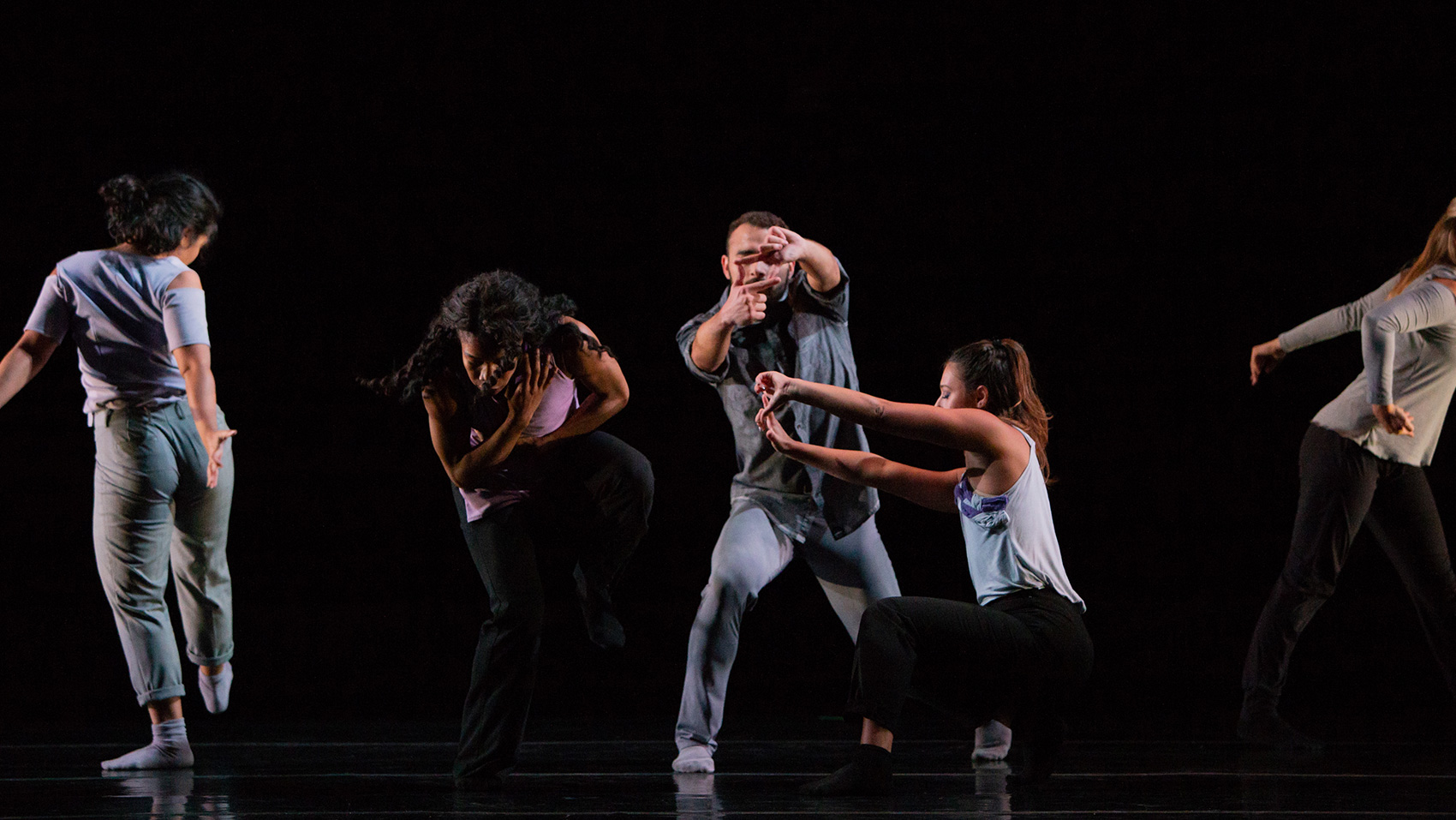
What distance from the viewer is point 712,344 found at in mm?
2945

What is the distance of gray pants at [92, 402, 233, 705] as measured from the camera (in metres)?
3.00

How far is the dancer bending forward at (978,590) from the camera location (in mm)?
2344

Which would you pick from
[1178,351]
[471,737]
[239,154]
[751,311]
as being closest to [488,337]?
[751,311]

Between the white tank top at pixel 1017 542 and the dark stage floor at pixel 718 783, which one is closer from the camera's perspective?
the dark stage floor at pixel 718 783

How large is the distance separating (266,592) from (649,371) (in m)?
1.68

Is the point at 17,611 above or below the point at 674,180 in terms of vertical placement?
below

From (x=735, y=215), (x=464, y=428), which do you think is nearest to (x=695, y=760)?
(x=464, y=428)

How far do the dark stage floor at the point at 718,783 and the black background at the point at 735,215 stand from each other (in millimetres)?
1497

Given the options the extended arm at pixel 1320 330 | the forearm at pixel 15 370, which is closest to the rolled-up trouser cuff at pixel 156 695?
the forearm at pixel 15 370

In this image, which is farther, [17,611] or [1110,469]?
[1110,469]

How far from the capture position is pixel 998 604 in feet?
8.14

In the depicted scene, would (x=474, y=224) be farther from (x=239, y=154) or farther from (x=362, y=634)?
(x=362, y=634)

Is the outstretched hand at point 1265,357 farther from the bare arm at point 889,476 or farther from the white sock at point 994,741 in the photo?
the bare arm at point 889,476

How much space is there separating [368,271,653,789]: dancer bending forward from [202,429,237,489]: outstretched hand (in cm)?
46
